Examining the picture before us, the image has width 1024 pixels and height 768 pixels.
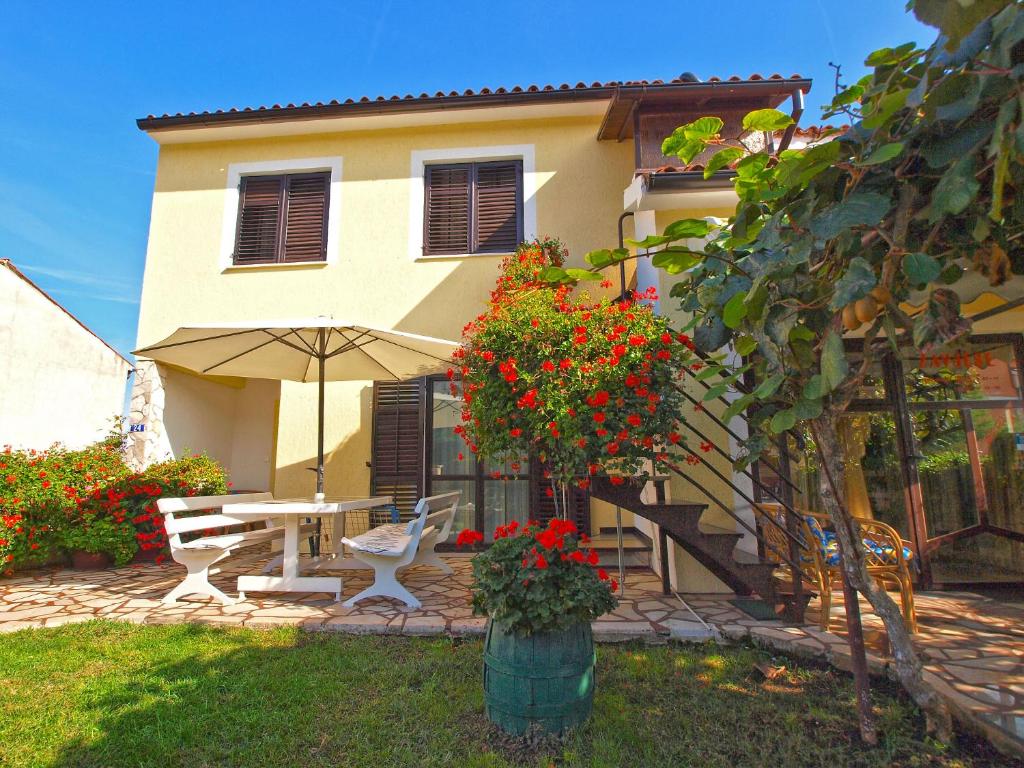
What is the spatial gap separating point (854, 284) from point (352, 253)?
23.1 ft

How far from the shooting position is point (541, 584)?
255 cm

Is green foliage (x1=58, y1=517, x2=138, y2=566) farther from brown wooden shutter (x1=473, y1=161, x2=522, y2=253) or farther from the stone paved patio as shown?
brown wooden shutter (x1=473, y1=161, x2=522, y2=253)

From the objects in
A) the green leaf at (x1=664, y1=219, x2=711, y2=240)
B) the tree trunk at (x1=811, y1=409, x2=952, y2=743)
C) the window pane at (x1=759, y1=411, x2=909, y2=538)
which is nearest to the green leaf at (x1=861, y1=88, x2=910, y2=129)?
the green leaf at (x1=664, y1=219, x2=711, y2=240)

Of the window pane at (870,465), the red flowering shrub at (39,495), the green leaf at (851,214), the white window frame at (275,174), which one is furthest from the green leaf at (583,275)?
the red flowering shrub at (39,495)

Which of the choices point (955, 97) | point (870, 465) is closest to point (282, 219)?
point (955, 97)

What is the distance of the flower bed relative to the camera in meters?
5.60

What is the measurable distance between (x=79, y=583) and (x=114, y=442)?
88.1 inches

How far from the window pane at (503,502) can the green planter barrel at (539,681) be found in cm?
420

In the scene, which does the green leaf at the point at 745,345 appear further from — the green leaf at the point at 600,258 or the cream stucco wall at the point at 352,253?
the cream stucco wall at the point at 352,253

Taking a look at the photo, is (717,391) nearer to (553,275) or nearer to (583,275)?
(583,275)

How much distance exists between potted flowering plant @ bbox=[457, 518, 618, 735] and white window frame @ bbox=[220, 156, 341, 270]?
632 centimetres

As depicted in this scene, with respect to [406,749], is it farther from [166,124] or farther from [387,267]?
[166,124]

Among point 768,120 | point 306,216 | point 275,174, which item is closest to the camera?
point 768,120

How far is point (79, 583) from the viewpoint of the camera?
213 inches
